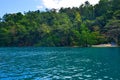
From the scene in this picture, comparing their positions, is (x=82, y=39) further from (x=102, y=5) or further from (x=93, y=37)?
(x=102, y=5)

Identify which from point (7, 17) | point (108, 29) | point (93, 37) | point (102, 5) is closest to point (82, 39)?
point (93, 37)

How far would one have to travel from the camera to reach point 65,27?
426 feet

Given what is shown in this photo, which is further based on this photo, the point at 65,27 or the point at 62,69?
the point at 65,27

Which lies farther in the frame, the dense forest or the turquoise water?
the dense forest

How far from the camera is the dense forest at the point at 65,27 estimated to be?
117500 mm

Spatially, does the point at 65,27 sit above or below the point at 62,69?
above

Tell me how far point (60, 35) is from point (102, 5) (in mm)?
31389

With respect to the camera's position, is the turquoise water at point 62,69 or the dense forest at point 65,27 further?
the dense forest at point 65,27

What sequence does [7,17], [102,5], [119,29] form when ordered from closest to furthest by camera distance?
[119,29] → [102,5] → [7,17]

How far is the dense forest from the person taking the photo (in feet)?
385

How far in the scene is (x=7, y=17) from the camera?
17088 centimetres

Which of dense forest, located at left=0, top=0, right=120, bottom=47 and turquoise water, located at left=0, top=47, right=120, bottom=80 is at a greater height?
dense forest, located at left=0, top=0, right=120, bottom=47

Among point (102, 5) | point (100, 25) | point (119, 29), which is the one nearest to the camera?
point (119, 29)

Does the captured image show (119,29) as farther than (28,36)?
No
